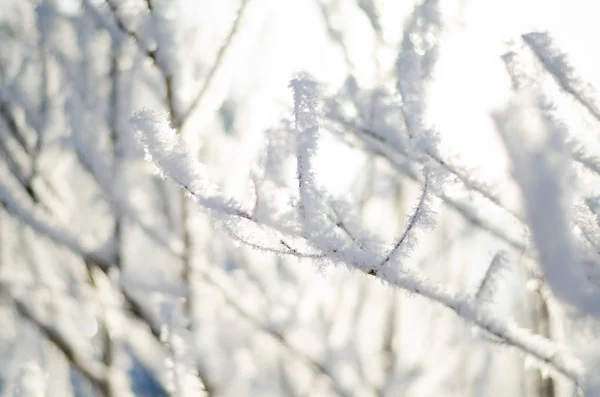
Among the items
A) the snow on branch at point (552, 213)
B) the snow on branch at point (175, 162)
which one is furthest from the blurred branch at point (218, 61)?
the snow on branch at point (552, 213)

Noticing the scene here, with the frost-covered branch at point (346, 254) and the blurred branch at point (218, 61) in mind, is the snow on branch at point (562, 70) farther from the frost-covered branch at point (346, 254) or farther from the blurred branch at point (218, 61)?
the blurred branch at point (218, 61)

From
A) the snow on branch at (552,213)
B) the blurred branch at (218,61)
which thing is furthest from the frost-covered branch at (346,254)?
the blurred branch at (218,61)

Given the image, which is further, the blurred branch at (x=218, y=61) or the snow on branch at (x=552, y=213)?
the blurred branch at (x=218, y=61)

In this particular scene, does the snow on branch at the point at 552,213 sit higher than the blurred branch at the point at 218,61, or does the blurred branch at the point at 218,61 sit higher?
the snow on branch at the point at 552,213

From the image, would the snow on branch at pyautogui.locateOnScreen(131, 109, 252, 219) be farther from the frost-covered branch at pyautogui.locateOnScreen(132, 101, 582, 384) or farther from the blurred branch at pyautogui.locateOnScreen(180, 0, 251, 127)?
the blurred branch at pyautogui.locateOnScreen(180, 0, 251, 127)

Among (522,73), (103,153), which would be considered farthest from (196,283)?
(522,73)

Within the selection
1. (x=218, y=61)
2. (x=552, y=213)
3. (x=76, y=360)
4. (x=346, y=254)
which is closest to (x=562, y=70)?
(x=552, y=213)

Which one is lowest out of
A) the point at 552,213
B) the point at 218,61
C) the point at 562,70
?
the point at 218,61

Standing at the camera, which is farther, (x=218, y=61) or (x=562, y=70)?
(x=218, y=61)

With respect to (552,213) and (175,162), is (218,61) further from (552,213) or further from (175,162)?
(552,213)

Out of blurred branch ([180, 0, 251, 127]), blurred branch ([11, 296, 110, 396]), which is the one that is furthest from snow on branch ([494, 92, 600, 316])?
blurred branch ([11, 296, 110, 396])

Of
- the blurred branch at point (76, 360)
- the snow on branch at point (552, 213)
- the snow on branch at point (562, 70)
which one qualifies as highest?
the snow on branch at point (562, 70)

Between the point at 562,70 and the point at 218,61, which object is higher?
the point at 562,70

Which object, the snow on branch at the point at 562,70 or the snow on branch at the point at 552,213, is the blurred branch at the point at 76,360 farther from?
the snow on branch at the point at 562,70
